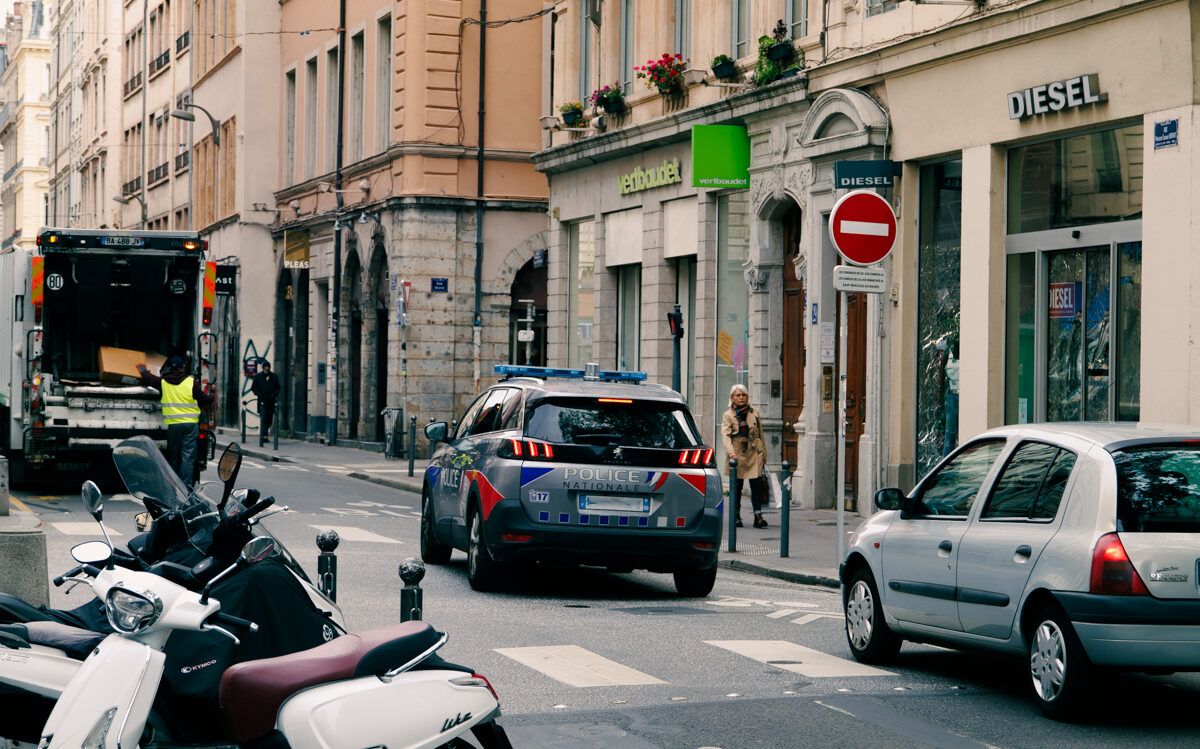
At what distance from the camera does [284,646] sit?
5938 mm

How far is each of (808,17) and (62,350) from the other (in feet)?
35.0

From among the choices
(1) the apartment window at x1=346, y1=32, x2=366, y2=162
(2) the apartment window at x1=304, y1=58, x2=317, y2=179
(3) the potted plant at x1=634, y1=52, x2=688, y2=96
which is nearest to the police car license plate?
(3) the potted plant at x1=634, y1=52, x2=688, y2=96

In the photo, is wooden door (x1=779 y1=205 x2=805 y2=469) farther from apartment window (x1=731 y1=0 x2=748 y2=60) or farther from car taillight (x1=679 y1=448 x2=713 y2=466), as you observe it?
car taillight (x1=679 y1=448 x2=713 y2=466)

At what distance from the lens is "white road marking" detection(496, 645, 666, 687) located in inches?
385

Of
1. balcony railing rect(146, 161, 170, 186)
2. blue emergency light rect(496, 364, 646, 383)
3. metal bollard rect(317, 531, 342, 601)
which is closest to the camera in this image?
metal bollard rect(317, 531, 342, 601)

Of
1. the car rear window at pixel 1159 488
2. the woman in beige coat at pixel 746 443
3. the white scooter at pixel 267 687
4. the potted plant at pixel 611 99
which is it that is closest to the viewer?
the white scooter at pixel 267 687

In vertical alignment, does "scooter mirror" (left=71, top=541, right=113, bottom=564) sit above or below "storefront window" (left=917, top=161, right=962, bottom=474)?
below

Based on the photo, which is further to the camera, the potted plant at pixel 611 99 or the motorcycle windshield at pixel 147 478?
the potted plant at pixel 611 99

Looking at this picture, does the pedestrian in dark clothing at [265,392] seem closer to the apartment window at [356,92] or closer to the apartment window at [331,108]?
the apartment window at [356,92]

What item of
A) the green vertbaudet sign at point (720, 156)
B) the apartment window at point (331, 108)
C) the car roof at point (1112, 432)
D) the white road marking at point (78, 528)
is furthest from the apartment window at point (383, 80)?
the car roof at point (1112, 432)

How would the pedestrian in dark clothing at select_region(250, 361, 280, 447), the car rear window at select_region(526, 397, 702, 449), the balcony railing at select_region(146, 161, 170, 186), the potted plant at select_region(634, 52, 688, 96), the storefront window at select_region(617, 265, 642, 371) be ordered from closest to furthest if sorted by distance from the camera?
the car rear window at select_region(526, 397, 702, 449) < the potted plant at select_region(634, 52, 688, 96) < the storefront window at select_region(617, 265, 642, 371) < the pedestrian in dark clothing at select_region(250, 361, 280, 447) < the balcony railing at select_region(146, 161, 170, 186)

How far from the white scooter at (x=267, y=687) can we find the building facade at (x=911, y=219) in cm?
1185

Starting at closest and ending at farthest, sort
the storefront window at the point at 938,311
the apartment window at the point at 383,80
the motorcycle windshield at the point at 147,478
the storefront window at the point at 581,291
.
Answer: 1. the motorcycle windshield at the point at 147,478
2. the storefront window at the point at 938,311
3. the storefront window at the point at 581,291
4. the apartment window at the point at 383,80

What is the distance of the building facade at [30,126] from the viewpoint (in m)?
110
